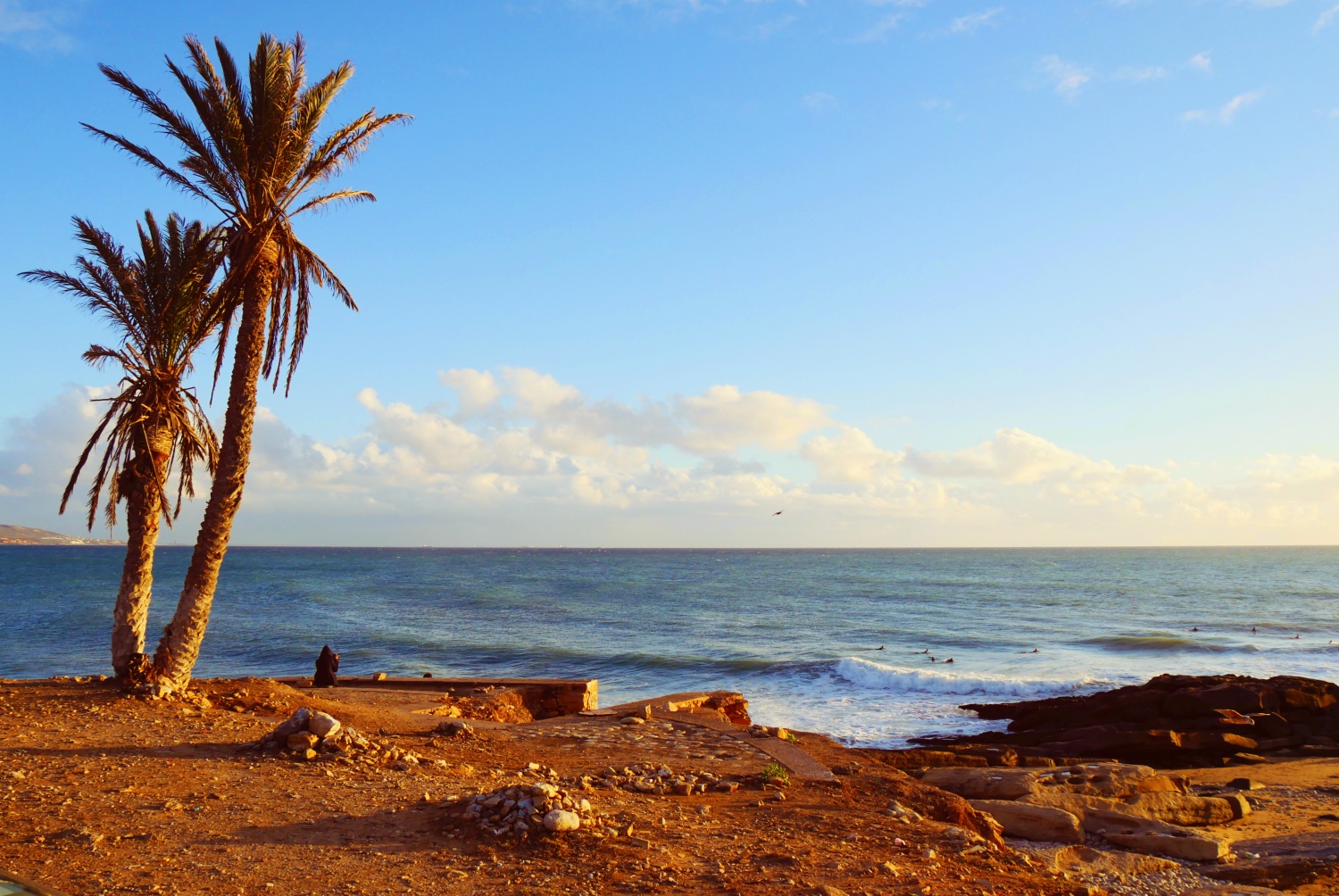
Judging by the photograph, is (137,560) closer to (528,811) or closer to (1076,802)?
(528,811)

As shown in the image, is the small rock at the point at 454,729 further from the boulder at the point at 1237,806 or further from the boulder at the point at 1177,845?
the boulder at the point at 1237,806

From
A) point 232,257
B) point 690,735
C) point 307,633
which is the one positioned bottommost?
point 307,633

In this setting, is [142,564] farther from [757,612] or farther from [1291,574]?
[1291,574]

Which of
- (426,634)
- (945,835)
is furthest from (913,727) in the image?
(426,634)

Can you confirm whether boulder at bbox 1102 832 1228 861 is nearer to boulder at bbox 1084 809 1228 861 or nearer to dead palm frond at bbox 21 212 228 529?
boulder at bbox 1084 809 1228 861

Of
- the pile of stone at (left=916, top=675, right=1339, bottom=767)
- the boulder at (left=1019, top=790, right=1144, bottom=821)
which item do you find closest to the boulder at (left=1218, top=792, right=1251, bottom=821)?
the boulder at (left=1019, top=790, right=1144, bottom=821)

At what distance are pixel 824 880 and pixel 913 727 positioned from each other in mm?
15993

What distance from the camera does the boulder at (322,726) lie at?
9016 mm

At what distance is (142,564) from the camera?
41.3 feet

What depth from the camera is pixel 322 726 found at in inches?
358

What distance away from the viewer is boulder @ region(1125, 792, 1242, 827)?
427 inches

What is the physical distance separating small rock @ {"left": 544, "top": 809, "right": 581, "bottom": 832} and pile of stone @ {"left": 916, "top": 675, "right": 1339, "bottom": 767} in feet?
35.2

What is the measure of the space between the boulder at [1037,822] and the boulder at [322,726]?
23.6ft

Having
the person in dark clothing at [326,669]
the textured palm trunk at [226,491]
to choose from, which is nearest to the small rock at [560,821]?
the textured palm trunk at [226,491]
